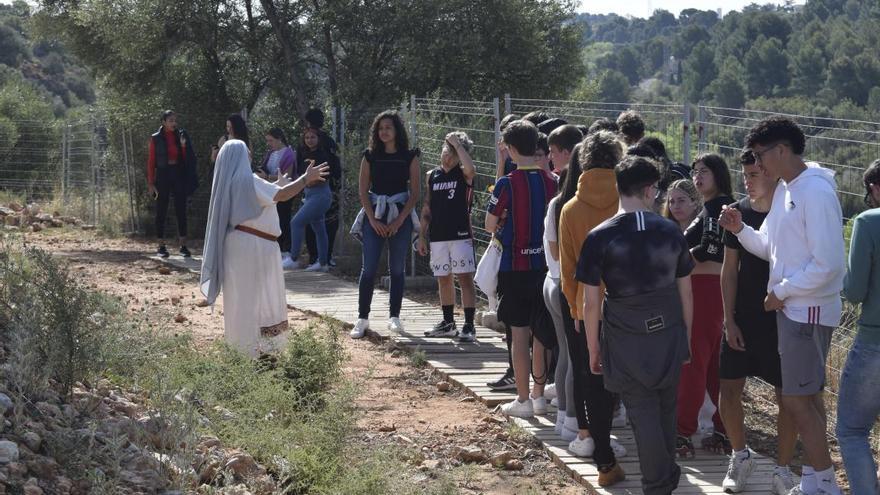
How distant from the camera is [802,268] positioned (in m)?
5.69

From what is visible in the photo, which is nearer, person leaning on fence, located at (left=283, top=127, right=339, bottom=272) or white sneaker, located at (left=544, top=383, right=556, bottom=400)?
white sneaker, located at (left=544, top=383, right=556, bottom=400)

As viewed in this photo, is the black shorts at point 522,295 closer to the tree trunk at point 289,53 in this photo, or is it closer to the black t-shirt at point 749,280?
the black t-shirt at point 749,280

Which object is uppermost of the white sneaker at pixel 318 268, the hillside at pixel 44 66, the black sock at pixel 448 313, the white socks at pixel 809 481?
the hillside at pixel 44 66

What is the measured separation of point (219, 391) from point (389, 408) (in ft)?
5.39

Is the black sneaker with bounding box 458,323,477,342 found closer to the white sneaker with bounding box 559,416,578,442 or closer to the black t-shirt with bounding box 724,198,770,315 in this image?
the white sneaker with bounding box 559,416,578,442

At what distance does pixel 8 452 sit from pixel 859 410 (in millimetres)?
3702

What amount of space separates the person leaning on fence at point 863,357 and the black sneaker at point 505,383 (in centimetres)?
340

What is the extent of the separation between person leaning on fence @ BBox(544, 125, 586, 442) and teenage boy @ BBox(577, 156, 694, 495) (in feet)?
3.23

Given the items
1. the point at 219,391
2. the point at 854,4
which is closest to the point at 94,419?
the point at 219,391

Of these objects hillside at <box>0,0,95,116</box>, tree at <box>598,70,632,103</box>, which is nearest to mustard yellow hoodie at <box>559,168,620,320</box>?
hillside at <box>0,0,95,116</box>

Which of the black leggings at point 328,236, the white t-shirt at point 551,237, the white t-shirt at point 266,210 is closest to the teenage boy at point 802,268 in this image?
the white t-shirt at point 551,237

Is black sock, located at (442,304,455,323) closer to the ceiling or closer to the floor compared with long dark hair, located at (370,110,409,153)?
closer to the floor

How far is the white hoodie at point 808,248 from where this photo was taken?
561cm

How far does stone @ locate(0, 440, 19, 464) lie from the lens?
16.8 ft
